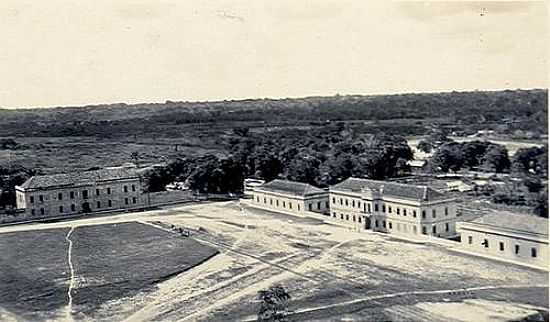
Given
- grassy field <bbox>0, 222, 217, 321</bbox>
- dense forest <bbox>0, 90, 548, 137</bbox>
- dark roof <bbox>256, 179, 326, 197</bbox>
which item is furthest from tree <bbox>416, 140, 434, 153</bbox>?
grassy field <bbox>0, 222, 217, 321</bbox>

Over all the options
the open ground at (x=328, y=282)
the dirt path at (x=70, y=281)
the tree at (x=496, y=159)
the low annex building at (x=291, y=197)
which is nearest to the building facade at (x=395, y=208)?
the open ground at (x=328, y=282)

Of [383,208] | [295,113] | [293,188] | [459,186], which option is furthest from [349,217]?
[295,113]

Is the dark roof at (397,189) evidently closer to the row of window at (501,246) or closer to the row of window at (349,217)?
the row of window at (349,217)

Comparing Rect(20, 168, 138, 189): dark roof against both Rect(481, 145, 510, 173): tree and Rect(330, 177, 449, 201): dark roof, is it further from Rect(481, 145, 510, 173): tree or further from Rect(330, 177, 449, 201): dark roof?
Rect(481, 145, 510, 173): tree

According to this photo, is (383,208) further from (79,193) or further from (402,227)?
(79,193)

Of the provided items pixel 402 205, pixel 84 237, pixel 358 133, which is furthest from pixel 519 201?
pixel 358 133

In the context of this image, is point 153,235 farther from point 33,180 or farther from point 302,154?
point 302,154

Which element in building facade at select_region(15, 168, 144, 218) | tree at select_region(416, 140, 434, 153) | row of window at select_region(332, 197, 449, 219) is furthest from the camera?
building facade at select_region(15, 168, 144, 218)
